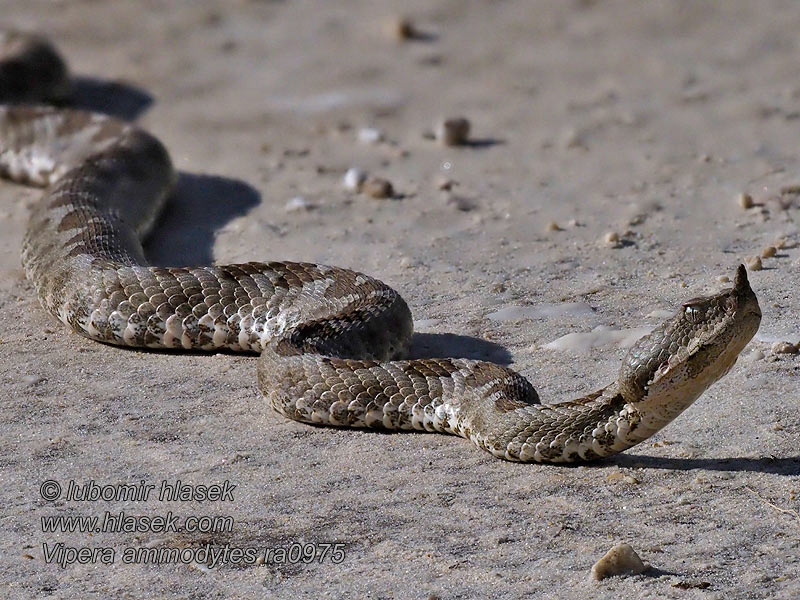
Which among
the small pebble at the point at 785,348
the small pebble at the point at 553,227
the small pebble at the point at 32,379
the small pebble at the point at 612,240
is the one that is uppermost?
the small pebble at the point at 785,348

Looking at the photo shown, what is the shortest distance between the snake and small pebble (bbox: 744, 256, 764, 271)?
93.9 inches

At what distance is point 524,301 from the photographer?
8320 millimetres

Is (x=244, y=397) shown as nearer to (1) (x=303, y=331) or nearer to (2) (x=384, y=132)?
(1) (x=303, y=331)

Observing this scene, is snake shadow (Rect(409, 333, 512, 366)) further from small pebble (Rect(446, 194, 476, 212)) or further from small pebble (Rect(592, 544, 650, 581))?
small pebble (Rect(446, 194, 476, 212))

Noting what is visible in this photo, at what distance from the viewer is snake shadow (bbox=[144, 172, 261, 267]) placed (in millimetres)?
9648

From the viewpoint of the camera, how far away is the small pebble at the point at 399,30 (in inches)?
571

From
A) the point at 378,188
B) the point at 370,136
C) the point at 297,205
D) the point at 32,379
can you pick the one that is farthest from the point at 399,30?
the point at 32,379

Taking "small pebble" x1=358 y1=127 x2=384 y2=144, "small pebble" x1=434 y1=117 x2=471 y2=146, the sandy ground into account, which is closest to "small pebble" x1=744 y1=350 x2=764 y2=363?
the sandy ground

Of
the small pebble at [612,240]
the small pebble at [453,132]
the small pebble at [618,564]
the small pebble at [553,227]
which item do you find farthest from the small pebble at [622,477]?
the small pebble at [453,132]

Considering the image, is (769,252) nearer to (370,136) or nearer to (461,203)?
(461,203)

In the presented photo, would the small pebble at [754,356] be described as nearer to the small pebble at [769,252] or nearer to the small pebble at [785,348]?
the small pebble at [785,348]

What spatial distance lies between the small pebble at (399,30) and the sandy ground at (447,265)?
0.53ft

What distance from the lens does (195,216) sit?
34.4 feet

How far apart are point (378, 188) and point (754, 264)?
3.40 metres
